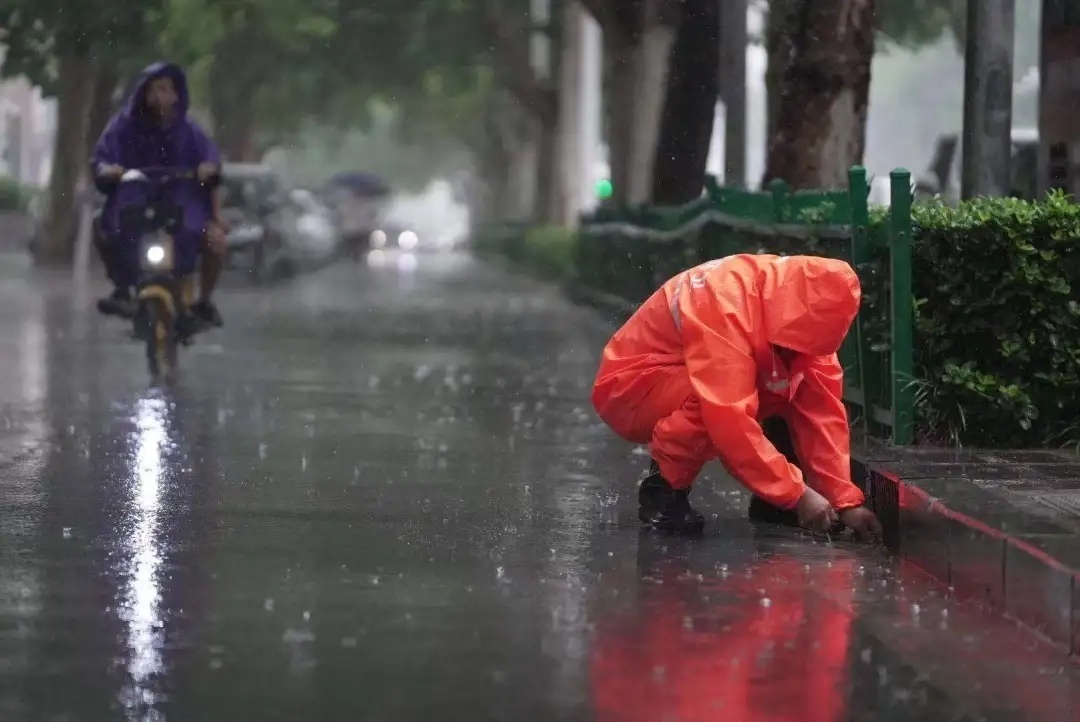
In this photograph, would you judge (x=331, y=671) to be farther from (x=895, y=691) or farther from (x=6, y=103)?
(x=6, y=103)

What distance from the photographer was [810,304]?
740cm

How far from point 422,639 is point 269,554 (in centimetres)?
153

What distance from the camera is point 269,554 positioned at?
7.38m

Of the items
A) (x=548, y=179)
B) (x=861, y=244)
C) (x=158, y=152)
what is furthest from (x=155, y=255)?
(x=548, y=179)

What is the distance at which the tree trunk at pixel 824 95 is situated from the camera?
1464 centimetres

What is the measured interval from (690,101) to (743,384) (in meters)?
17.5

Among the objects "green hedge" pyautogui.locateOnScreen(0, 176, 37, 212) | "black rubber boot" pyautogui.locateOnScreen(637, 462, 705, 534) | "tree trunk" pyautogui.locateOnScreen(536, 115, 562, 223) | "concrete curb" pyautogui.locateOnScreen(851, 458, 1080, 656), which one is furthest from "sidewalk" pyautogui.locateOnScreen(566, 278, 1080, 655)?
"green hedge" pyautogui.locateOnScreen(0, 176, 37, 212)

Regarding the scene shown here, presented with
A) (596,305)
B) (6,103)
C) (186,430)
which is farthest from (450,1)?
(6,103)

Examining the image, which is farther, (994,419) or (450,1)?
(450,1)

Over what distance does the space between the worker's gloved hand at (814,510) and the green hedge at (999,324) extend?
4.66 feet

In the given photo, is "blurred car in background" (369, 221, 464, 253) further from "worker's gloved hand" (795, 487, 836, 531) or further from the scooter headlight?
"worker's gloved hand" (795, 487, 836, 531)

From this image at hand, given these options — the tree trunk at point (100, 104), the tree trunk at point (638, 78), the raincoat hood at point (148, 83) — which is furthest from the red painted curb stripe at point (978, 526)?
the tree trunk at point (100, 104)

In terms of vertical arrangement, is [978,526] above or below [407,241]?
below

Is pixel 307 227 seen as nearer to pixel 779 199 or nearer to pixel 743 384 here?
pixel 779 199
